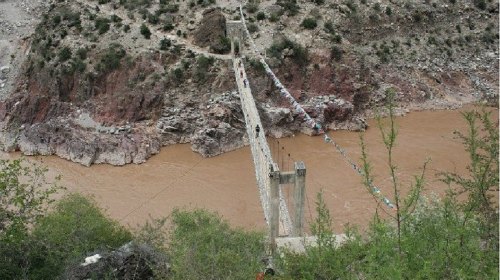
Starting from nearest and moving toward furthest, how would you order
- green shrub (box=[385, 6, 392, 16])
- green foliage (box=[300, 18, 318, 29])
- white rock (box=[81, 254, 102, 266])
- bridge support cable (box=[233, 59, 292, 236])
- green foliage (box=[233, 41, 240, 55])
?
white rock (box=[81, 254, 102, 266]) < bridge support cable (box=[233, 59, 292, 236]) < green foliage (box=[233, 41, 240, 55]) < green foliage (box=[300, 18, 318, 29]) < green shrub (box=[385, 6, 392, 16])

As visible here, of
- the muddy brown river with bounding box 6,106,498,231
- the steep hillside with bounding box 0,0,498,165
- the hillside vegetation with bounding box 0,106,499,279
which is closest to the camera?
the hillside vegetation with bounding box 0,106,499,279

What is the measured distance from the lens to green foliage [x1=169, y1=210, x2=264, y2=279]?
32.6 ft

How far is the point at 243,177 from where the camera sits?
21.6 metres

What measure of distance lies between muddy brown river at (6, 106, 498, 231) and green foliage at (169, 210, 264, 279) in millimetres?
3924

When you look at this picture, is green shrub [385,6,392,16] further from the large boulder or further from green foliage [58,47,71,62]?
the large boulder

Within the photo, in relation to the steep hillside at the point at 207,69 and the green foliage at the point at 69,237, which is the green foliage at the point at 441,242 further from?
the steep hillside at the point at 207,69

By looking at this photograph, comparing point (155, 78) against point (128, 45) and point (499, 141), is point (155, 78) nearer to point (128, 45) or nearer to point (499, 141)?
point (128, 45)

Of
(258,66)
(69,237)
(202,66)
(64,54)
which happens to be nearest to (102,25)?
(64,54)

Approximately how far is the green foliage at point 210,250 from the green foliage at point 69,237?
1818mm

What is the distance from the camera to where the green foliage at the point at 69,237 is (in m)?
12.3

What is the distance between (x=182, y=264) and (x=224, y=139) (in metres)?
13.5

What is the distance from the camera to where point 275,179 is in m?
14.4

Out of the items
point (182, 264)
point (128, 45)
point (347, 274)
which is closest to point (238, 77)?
point (128, 45)

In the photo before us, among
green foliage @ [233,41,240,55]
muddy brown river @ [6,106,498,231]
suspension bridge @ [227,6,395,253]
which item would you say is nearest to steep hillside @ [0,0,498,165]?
green foliage @ [233,41,240,55]
